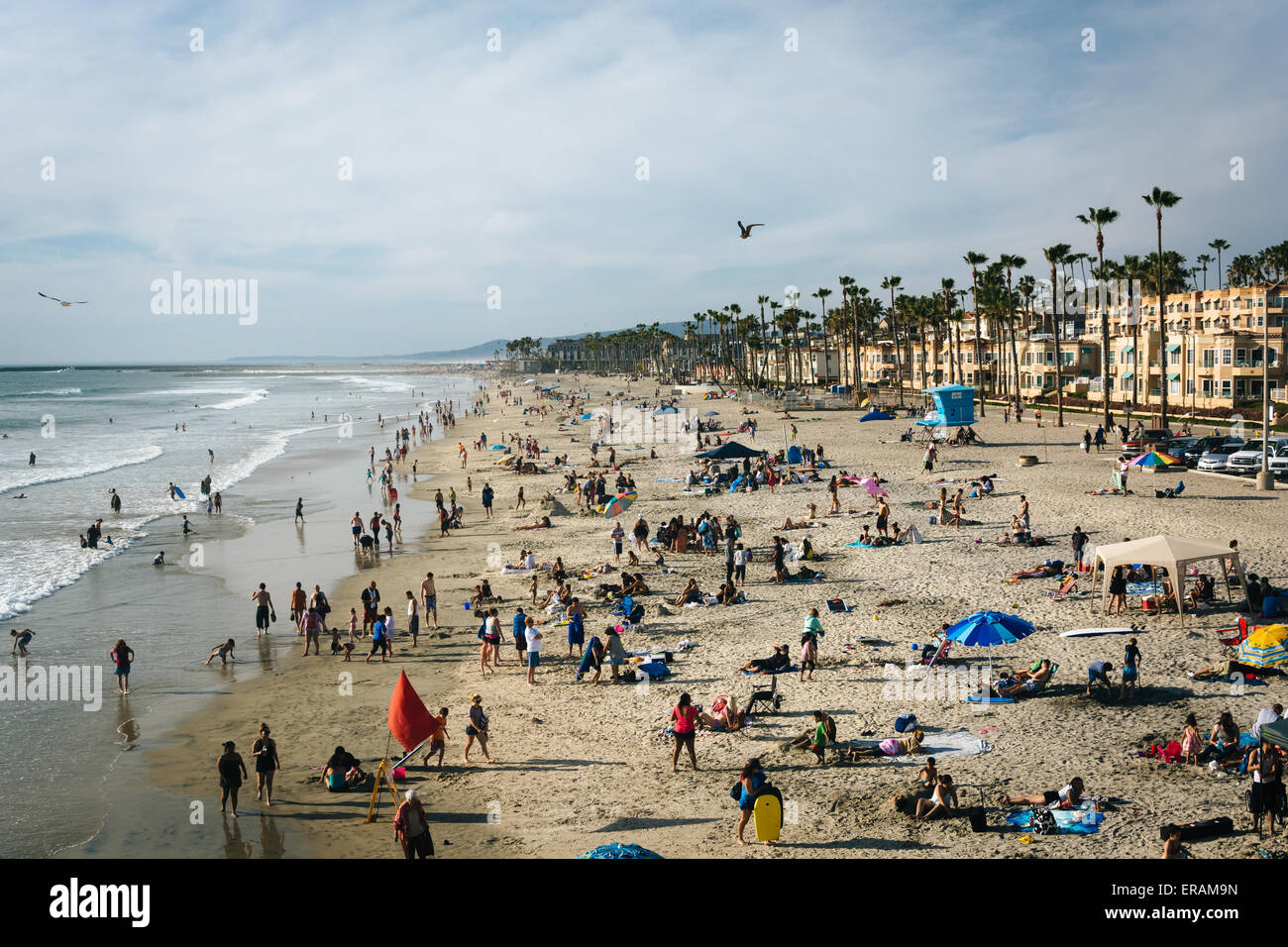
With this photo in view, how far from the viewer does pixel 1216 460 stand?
3369 cm

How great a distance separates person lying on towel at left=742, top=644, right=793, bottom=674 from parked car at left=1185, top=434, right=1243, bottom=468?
1074 inches

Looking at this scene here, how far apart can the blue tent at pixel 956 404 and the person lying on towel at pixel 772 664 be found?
3258 centimetres

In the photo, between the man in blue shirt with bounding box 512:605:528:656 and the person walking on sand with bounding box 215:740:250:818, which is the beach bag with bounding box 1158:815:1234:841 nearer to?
the person walking on sand with bounding box 215:740:250:818

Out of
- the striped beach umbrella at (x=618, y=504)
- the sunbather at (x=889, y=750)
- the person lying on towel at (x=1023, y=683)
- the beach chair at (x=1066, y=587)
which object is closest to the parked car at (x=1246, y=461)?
the beach chair at (x=1066, y=587)

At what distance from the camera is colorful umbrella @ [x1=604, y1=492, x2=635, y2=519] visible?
31375mm

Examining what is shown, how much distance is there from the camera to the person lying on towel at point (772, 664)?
52.5 ft

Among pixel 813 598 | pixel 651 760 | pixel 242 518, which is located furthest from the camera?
pixel 242 518

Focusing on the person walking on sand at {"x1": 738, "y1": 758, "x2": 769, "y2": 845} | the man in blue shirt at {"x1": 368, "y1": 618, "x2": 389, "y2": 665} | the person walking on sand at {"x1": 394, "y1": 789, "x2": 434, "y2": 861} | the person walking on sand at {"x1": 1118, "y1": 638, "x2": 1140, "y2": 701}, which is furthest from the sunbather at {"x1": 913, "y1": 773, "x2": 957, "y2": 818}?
the man in blue shirt at {"x1": 368, "y1": 618, "x2": 389, "y2": 665}

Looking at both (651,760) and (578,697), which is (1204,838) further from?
(578,697)

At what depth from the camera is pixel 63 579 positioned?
86.3 ft

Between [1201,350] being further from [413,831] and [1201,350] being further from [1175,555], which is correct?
[413,831]

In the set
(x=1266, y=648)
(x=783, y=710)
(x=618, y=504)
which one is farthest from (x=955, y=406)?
(x=783, y=710)
